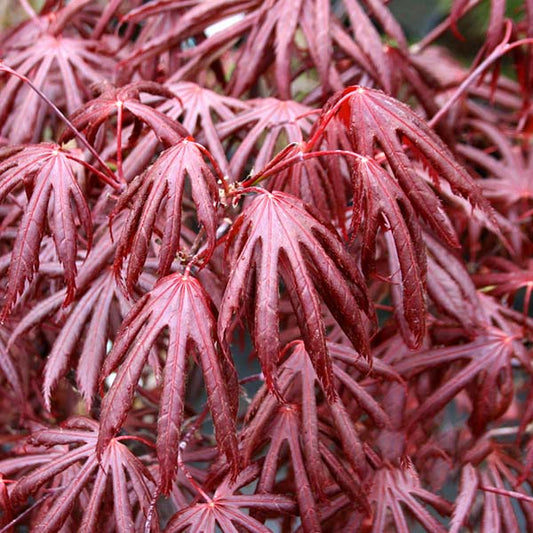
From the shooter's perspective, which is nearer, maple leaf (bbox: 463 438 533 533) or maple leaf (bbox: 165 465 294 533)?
maple leaf (bbox: 165 465 294 533)

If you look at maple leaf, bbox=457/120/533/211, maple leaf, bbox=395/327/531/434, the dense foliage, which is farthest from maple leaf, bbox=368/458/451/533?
maple leaf, bbox=457/120/533/211

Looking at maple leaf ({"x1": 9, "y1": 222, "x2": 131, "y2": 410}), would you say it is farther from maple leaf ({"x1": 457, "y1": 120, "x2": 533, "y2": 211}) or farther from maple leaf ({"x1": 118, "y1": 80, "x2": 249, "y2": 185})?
maple leaf ({"x1": 457, "y1": 120, "x2": 533, "y2": 211})

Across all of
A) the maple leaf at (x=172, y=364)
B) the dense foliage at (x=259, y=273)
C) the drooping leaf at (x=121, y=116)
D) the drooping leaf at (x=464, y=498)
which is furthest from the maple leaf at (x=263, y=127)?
the drooping leaf at (x=464, y=498)

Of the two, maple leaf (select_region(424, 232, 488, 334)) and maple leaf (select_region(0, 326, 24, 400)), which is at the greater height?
maple leaf (select_region(0, 326, 24, 400))

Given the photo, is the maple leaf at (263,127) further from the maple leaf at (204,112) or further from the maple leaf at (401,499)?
the maple leaf at (401,499)

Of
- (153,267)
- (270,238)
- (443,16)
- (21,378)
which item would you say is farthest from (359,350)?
(443,16)

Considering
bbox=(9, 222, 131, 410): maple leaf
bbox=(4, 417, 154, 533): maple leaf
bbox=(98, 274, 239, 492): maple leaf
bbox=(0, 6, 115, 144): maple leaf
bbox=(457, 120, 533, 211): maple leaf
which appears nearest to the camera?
bbox=(98, 274, 239, 492): maple leaf

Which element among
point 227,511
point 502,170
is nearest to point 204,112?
point 227,511
